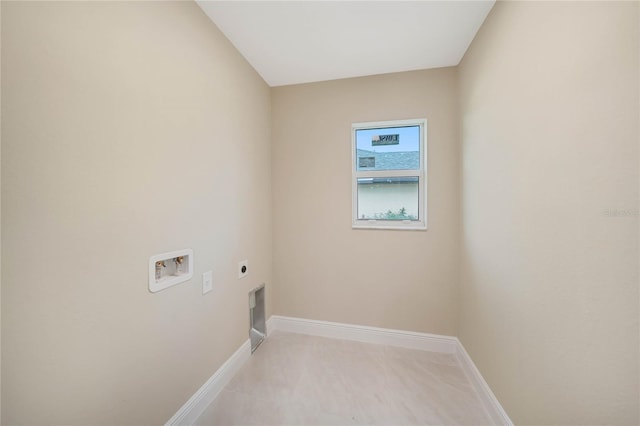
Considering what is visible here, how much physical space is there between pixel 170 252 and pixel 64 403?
632 millimetres

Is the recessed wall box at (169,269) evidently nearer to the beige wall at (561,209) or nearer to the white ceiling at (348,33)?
the white ceiling at (348,33)

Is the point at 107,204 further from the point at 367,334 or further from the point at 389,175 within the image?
the point at 367,334

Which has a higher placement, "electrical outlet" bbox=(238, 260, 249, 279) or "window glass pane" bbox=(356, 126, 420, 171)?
"window glass pane" bbox=(356, 126, 420, 171)

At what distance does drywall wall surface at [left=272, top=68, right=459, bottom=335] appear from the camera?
204cm

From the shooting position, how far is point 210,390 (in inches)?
59.2

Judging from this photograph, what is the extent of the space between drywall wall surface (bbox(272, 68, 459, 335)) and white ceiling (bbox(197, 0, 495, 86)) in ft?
0.67

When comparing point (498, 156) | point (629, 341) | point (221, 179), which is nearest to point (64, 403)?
point (221, 179)

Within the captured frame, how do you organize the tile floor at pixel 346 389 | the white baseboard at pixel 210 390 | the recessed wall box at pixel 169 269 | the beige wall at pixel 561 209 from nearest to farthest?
the beige wall at pixel 561 209 < the recessed wall box at pixel 169 269 < the white baseboard at pixel 210 390 < the tile floor at pixel 346 389

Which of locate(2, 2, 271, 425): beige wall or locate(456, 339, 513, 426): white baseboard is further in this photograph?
locate(456, 339, 513, 426): white baseboard

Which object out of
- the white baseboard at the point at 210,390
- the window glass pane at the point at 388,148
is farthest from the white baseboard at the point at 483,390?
the white baseboard at the point at 210,390

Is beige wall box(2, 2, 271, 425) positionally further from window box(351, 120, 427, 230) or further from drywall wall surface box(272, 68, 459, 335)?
window box(351, 120, 427, 230)

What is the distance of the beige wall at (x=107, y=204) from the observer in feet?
2.36

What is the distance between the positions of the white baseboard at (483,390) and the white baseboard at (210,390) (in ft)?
5.71

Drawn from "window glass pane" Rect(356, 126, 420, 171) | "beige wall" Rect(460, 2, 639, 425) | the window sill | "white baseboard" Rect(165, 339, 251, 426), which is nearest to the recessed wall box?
"white baseboard" Rect(165, 339, 251, 426)
